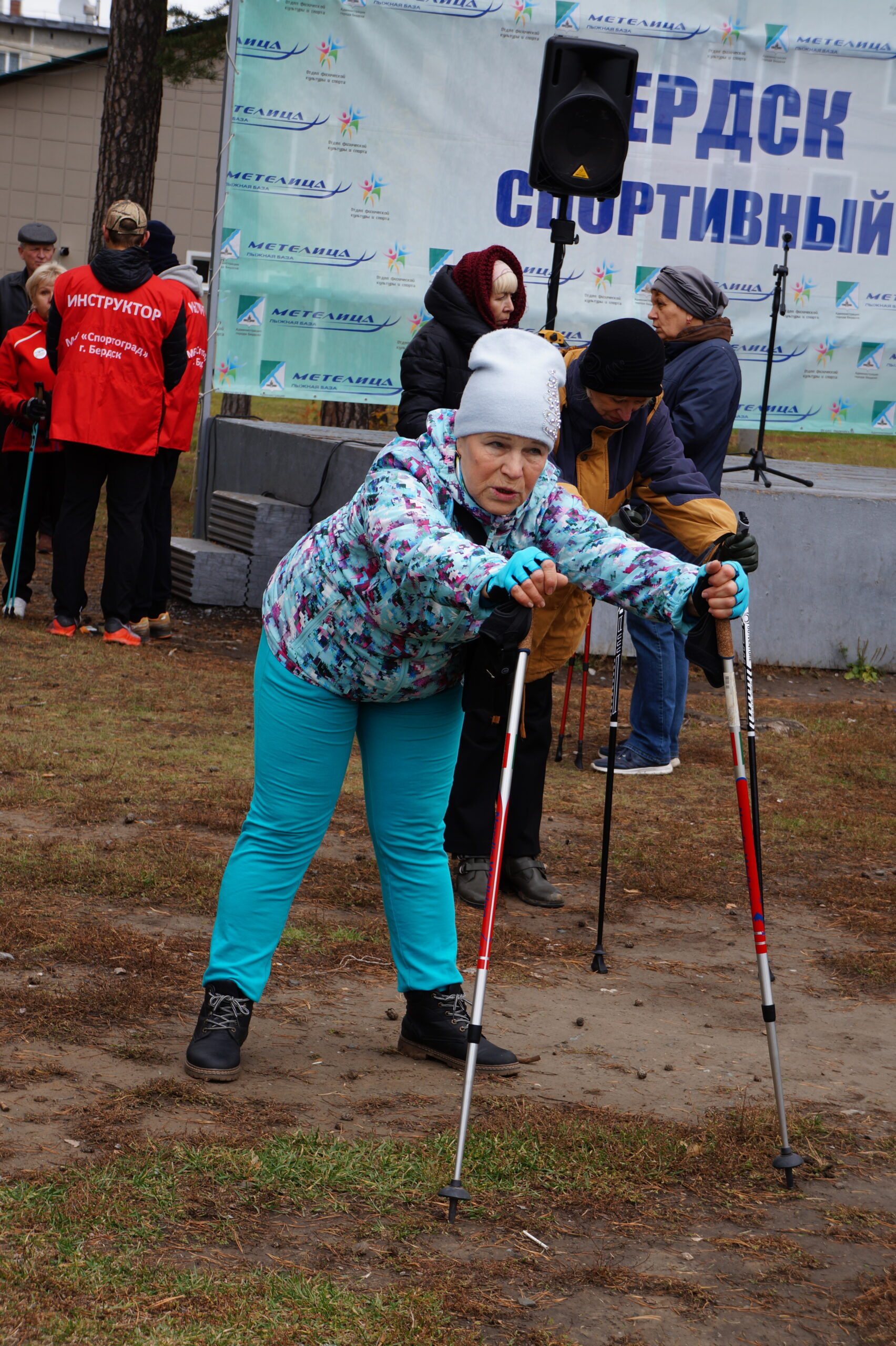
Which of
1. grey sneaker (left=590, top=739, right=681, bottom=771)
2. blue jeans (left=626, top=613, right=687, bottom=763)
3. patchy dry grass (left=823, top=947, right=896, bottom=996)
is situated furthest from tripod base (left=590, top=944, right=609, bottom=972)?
grey sneaker (left=590, top=739, right=681, bottom=771)

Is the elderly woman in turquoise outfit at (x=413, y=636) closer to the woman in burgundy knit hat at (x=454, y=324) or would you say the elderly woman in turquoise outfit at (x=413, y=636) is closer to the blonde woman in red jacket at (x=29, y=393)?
the woman in burgundy knit hat at (x=454, y=324)

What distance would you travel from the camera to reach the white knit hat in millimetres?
3145

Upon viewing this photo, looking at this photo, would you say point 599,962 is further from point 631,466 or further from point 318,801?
point 631,466

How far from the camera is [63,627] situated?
9039 mm

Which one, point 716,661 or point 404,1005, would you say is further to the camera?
point 404,1005

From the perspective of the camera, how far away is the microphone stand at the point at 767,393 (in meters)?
10.5

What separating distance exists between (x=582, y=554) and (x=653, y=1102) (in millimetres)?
1381

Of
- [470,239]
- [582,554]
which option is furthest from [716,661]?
[470,239]

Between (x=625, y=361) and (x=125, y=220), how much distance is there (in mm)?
4419

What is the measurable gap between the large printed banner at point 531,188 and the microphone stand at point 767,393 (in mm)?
214

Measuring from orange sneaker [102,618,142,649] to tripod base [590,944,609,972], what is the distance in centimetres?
500

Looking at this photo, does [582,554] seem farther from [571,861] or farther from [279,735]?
[571,861]

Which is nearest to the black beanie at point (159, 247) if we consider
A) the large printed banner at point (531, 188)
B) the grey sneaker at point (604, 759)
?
the large printed banner at point (531, 188)

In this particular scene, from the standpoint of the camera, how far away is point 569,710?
842cm
